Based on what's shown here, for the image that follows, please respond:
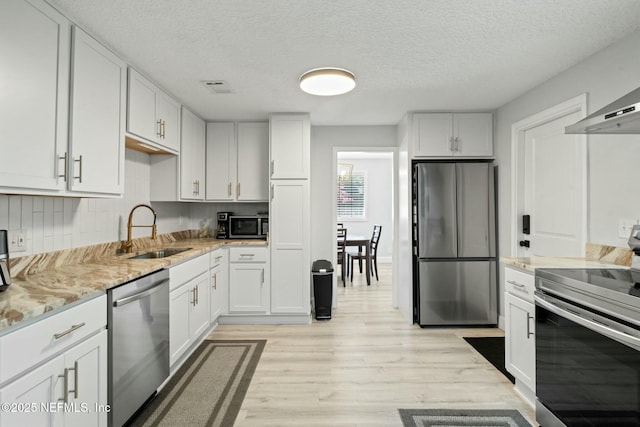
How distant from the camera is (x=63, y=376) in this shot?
4.27 feet

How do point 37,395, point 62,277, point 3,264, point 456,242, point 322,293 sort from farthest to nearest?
point 322,293
point 456,242
point 62,277
point 3,264
point 37,395

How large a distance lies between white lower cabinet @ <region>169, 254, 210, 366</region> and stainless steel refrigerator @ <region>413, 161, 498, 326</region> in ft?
7.38

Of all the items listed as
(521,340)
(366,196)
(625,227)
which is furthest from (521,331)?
(366,196)

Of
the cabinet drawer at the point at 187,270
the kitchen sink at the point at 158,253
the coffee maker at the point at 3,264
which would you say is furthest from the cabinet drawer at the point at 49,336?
the kitchen sink at the point at 158,253

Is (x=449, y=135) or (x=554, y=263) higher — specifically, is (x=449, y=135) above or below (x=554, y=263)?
above

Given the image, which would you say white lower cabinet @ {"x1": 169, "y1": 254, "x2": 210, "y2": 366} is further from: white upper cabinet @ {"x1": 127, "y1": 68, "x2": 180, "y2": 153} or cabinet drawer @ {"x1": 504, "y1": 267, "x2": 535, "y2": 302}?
cabinet drawer @ {"x1": 504, "y1": 267, "x2": 535, "y2": 302}

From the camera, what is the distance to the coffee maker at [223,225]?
12.6 ft

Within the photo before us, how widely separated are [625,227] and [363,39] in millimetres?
2027

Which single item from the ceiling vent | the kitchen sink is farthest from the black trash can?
the ceiling vent

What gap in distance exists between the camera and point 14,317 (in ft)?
3.56

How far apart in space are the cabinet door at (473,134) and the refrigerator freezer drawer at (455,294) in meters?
1.22

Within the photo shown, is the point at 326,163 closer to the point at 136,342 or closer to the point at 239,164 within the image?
the point at 239,164

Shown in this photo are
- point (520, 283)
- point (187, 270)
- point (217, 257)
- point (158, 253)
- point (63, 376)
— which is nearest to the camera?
point (63, 376)

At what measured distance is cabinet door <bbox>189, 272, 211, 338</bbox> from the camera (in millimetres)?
2742
